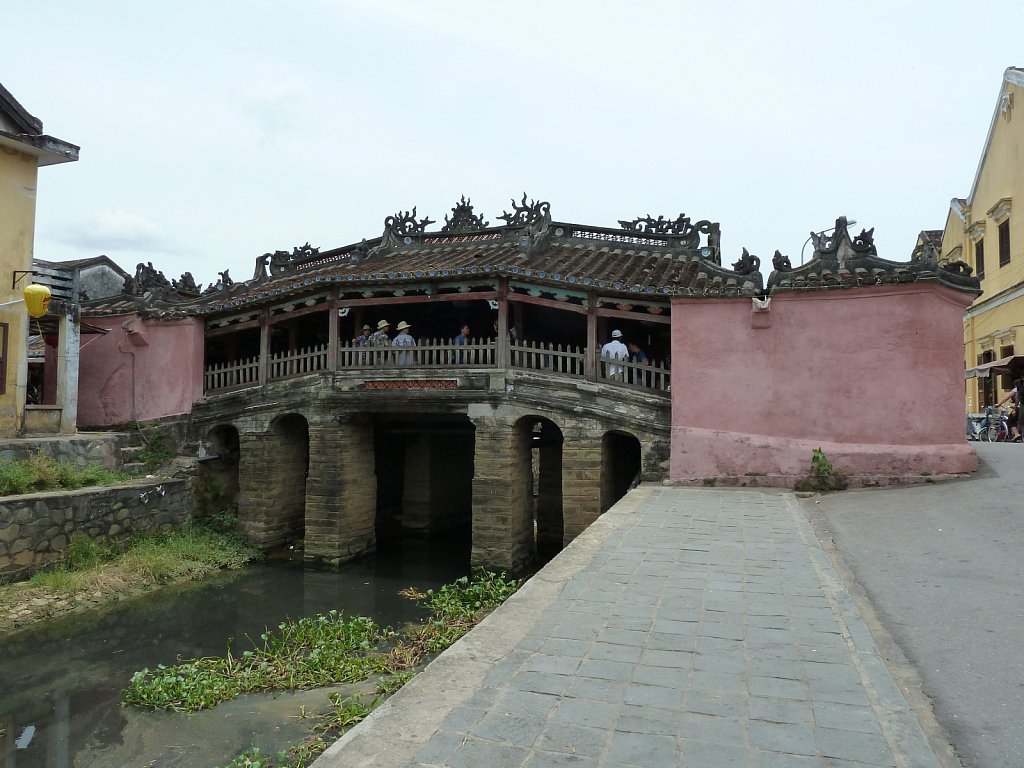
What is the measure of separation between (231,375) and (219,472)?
234 cm

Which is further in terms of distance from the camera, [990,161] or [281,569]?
[990,161]

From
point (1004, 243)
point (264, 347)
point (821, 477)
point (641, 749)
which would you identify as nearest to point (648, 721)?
point (641, 749)

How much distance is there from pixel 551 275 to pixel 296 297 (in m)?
5.91

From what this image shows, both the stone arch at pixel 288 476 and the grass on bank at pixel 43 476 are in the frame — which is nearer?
the grass on bank at pixel 43 476

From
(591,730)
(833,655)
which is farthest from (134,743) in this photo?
(833,655)

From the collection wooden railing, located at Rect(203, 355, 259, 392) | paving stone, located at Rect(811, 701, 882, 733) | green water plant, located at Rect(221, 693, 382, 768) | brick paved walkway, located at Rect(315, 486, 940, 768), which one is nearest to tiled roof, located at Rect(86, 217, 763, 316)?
wooden railing, located at Rect(203, 355, 259, 392)

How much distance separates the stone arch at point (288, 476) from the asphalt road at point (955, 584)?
1080cm

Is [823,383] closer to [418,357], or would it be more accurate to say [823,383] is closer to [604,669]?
[418,357]

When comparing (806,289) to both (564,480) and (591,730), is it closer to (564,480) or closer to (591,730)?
(564,480)

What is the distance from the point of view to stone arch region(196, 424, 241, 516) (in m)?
15.6

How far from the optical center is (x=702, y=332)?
38.3 ft

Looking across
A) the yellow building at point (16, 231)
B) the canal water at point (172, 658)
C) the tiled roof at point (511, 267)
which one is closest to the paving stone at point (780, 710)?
the canal water at point (172, 658)

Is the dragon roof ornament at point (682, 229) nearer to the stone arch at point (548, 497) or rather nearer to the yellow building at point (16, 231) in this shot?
the stone arch at point (548, 497)

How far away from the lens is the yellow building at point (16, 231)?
44.3ft
